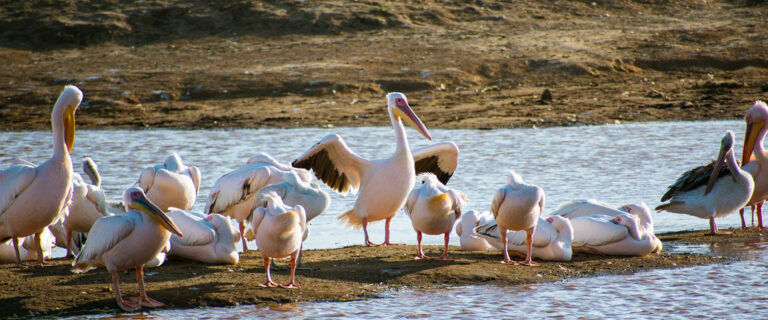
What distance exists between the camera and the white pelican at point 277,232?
560 centimetres

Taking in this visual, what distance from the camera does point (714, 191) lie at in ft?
25.6

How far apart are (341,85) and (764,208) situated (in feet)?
31.3

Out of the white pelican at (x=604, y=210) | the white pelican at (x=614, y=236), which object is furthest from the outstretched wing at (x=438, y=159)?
the white pelican at (x=614, y=236)

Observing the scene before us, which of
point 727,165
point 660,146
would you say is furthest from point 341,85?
point 727,165

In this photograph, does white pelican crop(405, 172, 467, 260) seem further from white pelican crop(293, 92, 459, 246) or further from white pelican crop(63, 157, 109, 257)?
white pelican crop(63, 157, 109, 257)

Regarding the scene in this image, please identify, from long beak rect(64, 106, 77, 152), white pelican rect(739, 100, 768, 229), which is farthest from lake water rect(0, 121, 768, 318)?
long beak rect(64, 106, 77, 152)

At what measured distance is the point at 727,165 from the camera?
8.05m

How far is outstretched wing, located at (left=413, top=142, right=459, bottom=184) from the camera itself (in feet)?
27.0

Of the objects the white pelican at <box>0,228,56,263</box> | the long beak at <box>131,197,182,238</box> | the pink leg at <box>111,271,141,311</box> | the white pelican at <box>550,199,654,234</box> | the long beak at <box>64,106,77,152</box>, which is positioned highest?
the long beak at <box>64,106,77,152</box>

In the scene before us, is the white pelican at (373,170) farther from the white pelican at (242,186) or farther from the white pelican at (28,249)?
the white pelican at (28,249)

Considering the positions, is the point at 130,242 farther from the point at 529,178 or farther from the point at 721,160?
the point at 529,178

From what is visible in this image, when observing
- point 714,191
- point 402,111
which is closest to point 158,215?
point 402,111

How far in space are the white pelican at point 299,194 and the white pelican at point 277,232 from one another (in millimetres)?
730

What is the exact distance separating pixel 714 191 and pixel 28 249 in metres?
5.45
